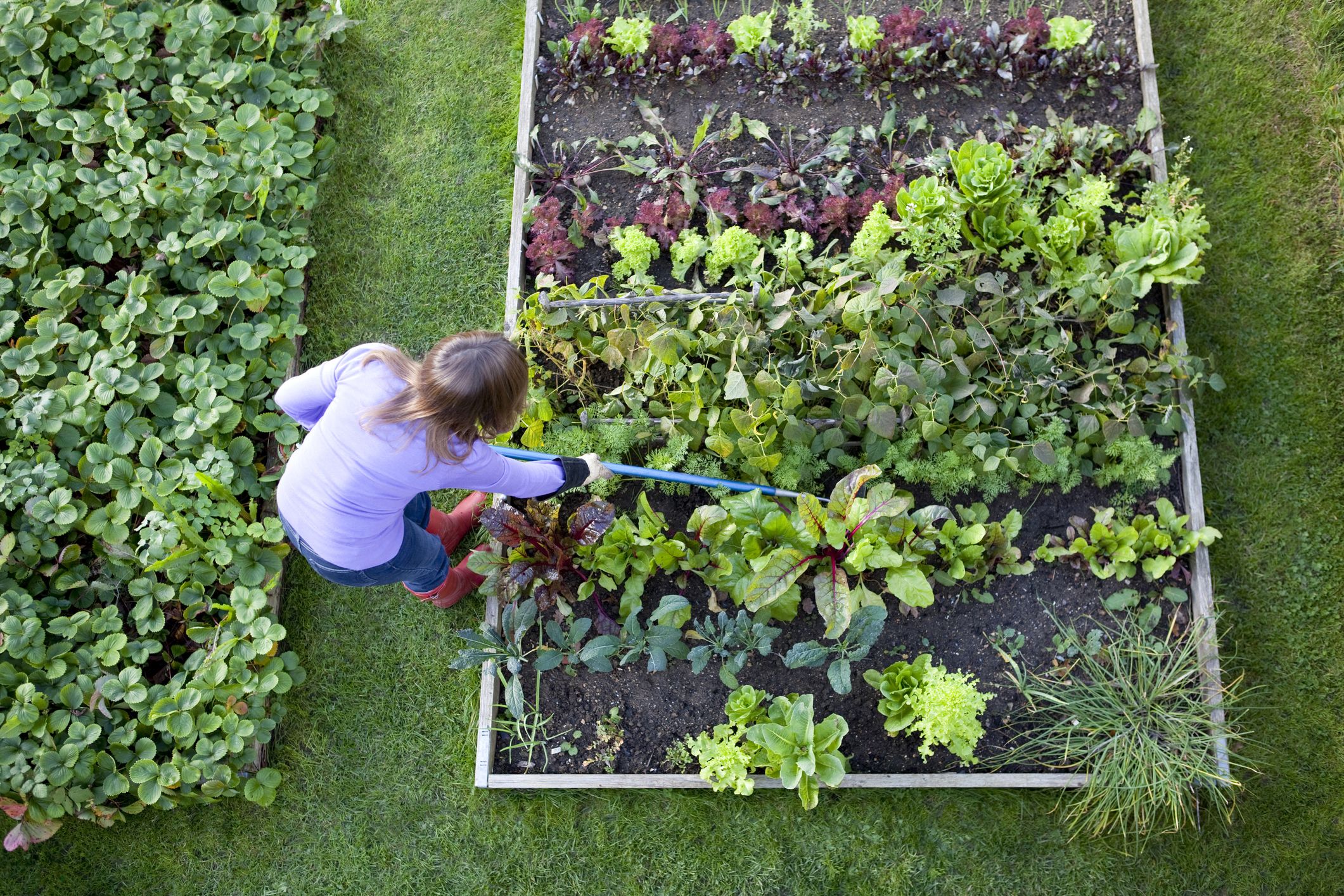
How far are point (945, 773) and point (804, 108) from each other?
9.43 ft

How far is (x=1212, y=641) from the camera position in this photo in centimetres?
325

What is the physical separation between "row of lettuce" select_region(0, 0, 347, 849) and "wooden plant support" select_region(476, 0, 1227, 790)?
32.5 inches

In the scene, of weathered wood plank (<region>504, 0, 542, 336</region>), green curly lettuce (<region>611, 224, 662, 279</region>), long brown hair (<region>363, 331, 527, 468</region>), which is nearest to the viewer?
long brown hair (<region>363, 331, 527, 468</region>)

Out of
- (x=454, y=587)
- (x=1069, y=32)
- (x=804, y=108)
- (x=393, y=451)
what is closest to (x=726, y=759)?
(x=454, y=587)

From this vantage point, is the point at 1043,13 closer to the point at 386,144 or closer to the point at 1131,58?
the point at 1131,58

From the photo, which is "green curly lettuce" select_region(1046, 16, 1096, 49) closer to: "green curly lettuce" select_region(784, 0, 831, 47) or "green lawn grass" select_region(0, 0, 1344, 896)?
"green lawn grass" select_region(0, 0, 1344, 896)

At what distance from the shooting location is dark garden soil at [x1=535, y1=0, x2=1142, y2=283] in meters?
3.84

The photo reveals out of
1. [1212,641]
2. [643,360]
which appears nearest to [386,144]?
[643,360]

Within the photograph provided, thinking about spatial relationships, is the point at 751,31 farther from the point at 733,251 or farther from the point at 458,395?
the point at 458,395

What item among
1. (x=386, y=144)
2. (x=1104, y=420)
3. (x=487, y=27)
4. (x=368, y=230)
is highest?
(x=487, y=27)

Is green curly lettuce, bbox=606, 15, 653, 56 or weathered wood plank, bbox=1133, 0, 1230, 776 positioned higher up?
green curly lettuce, bbox=606, 15, 653, 56

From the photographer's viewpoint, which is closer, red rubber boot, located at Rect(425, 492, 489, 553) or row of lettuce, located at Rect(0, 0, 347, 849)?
row of lettuce, located at Rect(0, 0, 347, 849)

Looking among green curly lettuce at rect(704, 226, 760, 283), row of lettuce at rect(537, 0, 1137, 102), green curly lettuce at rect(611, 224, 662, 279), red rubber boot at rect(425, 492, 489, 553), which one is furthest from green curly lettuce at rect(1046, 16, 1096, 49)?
red rubber boot at rect(425, 492, 489, 553)

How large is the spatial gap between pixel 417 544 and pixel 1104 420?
8.40 feet
